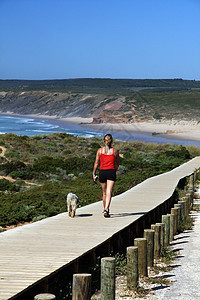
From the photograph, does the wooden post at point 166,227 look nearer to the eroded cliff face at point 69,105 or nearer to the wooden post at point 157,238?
the wooden post at point 157,238

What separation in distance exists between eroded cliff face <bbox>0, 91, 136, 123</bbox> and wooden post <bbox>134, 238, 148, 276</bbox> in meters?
75.8

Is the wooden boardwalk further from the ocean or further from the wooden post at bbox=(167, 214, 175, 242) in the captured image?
the ocean

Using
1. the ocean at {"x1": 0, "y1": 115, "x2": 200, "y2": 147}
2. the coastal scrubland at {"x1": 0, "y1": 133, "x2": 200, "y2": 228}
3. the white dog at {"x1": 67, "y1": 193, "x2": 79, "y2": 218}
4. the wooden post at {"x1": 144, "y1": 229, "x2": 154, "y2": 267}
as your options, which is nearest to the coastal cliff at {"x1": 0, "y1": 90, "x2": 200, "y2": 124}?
the ocean at {"x1": 0, "y1": 115, "x2": 200, "y2": 147}

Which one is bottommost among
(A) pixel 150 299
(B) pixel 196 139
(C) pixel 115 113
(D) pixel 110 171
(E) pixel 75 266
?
(A) pixel 150 299

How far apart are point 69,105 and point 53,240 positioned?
417 feet

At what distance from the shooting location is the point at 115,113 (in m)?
90.9

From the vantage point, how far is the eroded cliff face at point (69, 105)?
9131 cm

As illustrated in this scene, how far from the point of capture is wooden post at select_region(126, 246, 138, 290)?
277 inches

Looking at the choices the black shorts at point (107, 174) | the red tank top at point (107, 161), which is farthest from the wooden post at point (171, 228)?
the red tank top at point (107, 161)

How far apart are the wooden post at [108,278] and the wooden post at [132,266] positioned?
39.0 inches

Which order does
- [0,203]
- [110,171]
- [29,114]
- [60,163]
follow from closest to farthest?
[110,171]
[0,203]
[60,163]
[29,114]

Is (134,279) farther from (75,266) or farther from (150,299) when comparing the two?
(75,266)

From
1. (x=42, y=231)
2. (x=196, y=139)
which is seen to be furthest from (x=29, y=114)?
(x=42, y=231)

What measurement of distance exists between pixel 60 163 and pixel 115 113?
62.1 m
